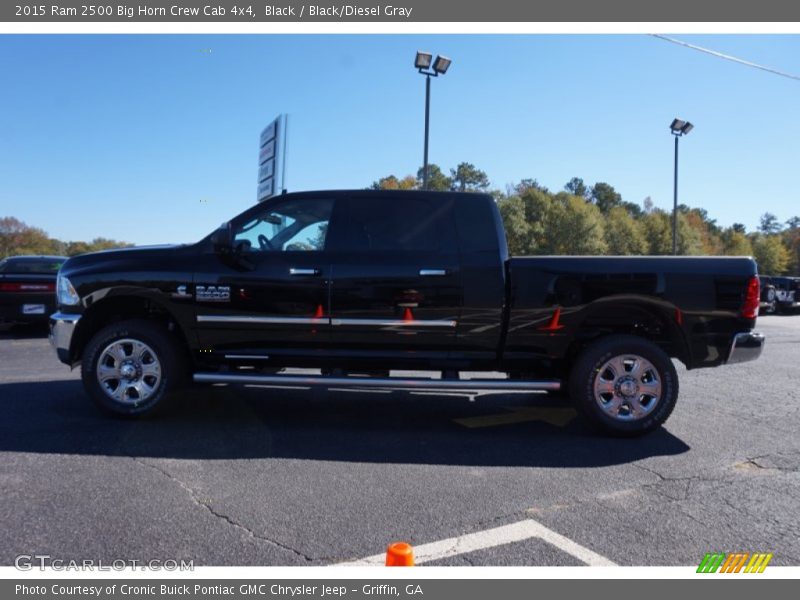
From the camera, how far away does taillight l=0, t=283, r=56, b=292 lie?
10711mm

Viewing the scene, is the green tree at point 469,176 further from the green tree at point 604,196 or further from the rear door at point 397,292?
the rear door at point 397,292

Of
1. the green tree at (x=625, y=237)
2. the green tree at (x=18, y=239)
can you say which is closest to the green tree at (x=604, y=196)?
the green tree at (x=625, y=237)

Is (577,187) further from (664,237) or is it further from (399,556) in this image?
(399,556)

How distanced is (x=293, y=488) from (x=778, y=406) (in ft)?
17.5

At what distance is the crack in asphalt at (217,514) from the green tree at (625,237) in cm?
5124

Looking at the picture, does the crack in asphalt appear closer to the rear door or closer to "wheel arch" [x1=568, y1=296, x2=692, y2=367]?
the rear door

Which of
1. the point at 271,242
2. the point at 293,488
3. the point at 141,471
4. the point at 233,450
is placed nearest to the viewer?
the point at 293,488

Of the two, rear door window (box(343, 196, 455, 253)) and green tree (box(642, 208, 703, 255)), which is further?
green tree (box(642, 208, 703, 255))

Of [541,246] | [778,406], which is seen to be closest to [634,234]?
[541,246]

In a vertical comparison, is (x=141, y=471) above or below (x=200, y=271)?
below

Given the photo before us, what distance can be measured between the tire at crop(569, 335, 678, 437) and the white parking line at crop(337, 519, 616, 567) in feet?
6.31

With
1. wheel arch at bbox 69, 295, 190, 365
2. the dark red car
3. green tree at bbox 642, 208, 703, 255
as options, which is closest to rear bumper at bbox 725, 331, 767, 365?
wheel arch at bbox 69, 295, 190, 365

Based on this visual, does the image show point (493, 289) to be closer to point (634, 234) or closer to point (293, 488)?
point (293, 488)
